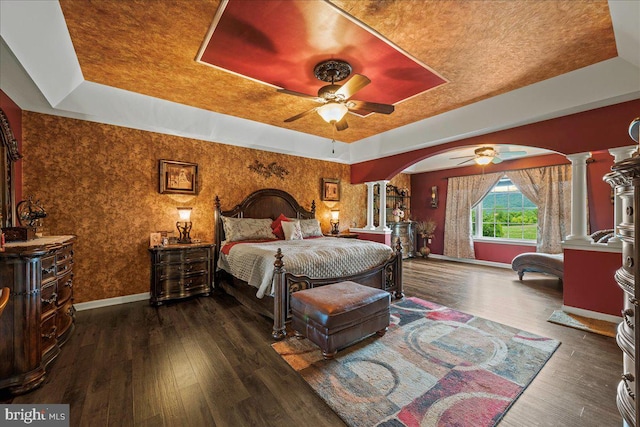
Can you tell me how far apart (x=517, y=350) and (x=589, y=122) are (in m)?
2.90

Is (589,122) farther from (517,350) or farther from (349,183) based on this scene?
(349,183)

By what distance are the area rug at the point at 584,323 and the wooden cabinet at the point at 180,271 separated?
4684mm

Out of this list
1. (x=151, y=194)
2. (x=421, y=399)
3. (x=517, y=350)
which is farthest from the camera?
(x=151, y=194)

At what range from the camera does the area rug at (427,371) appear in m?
1.73

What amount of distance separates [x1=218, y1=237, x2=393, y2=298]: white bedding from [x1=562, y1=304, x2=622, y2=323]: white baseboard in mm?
2335

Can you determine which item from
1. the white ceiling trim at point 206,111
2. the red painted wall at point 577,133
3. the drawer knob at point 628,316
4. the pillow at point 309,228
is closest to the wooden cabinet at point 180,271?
the pillow at point 309,228

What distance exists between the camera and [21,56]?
2230mm

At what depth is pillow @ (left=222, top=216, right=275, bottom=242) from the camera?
14.4 feet

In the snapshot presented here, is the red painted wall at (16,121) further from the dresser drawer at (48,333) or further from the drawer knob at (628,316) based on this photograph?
the drawer knob at (628,316)

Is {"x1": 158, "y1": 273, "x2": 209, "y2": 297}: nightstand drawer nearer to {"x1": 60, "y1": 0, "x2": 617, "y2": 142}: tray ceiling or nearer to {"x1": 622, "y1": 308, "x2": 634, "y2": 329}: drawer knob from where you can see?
{"x1": 60, "y1": 0, "x2": 617, "y2": 142}: tray ceiling

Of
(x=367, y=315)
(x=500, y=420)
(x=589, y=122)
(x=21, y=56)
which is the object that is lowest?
(x=500, y=420)

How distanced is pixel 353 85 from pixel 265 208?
3189 millimetres

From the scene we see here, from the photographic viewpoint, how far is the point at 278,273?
2793 mm

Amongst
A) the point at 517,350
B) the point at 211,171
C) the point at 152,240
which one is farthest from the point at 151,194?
the point at 517,350
